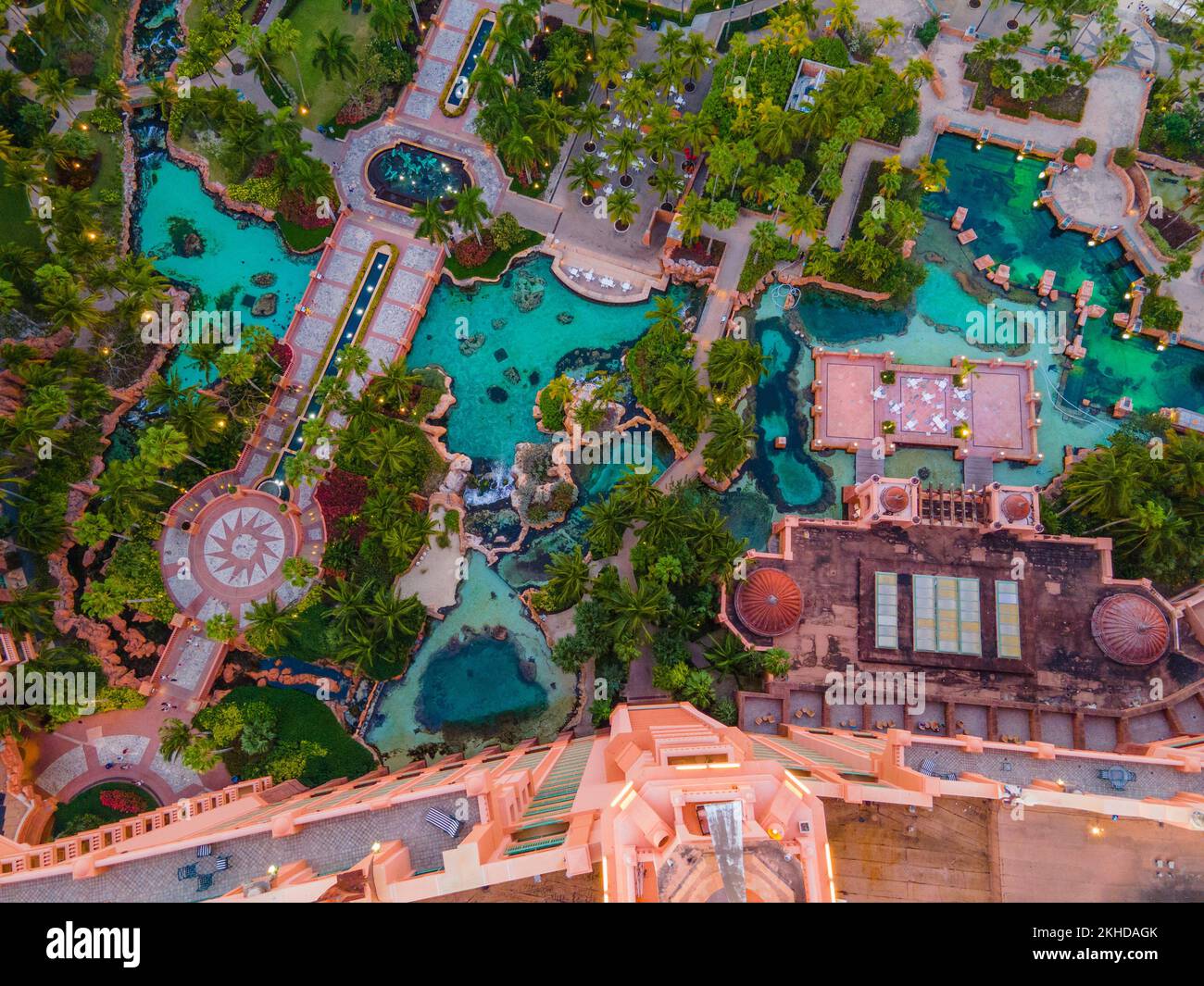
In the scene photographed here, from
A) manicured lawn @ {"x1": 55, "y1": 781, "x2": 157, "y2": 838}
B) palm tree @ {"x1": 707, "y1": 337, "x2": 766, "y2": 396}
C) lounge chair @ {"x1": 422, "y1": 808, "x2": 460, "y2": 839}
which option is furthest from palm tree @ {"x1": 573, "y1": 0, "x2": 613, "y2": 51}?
manicured lawn @ {"x1": 55, "y1": 781, "x2": 157, "y2": 838}

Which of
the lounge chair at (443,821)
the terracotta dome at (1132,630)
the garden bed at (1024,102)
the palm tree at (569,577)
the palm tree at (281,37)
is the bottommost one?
the lounge chair at (443,821)

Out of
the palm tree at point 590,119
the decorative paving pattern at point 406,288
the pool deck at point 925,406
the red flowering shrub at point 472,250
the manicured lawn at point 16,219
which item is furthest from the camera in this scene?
the red flowering shrub at point 472,250

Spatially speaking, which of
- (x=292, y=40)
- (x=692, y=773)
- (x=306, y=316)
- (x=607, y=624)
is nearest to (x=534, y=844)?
(x=692, y=773)

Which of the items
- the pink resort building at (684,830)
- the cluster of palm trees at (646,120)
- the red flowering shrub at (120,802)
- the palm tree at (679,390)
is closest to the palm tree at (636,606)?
the pink resort building at (684,830)

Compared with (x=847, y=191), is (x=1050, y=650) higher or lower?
lower

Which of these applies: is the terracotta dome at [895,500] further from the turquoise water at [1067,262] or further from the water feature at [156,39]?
the water feature at [156,39]

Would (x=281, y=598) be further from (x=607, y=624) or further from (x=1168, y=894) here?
(x=1168, y=894)
